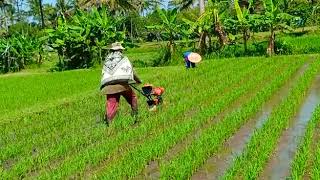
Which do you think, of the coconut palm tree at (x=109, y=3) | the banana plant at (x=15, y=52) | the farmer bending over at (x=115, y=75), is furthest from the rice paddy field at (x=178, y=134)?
the coconut palm tree at (x=109, y=3)

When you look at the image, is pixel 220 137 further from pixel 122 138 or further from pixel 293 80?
pixel 293 80

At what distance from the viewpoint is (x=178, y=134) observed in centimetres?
628

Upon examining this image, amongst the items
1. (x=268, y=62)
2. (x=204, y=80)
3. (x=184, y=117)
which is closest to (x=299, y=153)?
(x=184, y=117)

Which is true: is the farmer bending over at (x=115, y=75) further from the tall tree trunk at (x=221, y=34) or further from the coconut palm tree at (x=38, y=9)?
the coconut palm tree at (x=38, y=9)

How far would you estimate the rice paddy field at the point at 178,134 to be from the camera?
4816mm

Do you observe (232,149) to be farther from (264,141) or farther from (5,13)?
(5,13)

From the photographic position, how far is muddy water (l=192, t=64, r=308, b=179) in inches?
186

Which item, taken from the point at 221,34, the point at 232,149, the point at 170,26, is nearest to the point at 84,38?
the point at 170,26

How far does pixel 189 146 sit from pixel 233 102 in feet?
10.9

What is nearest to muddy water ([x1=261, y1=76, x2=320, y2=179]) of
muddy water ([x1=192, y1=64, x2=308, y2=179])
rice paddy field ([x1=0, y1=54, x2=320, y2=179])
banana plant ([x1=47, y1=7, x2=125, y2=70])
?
rice paddy field ([x1=0, y1=54, x2=320, y2=179])

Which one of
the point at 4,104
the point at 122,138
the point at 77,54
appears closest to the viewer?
the point at 122,138

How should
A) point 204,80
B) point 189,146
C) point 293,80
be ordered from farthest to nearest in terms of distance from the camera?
point 204,80
point 293,80
point 189,146

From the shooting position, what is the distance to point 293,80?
11281mm

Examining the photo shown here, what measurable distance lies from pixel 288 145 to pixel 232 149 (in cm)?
62
